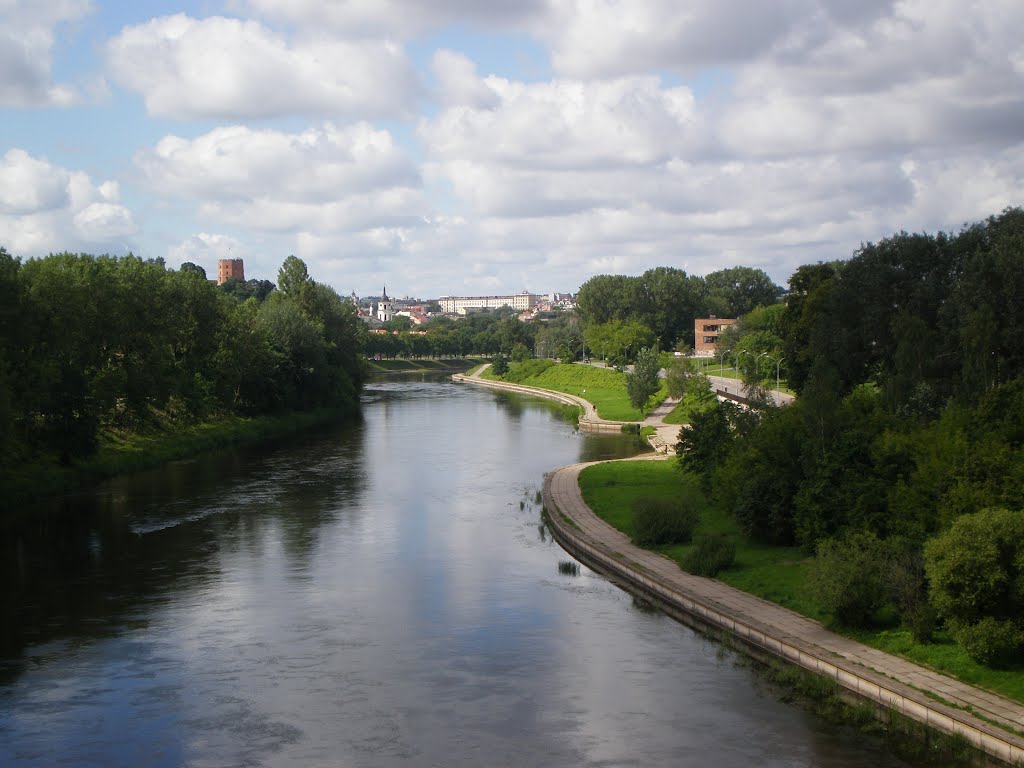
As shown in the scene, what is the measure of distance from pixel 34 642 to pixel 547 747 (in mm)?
12232

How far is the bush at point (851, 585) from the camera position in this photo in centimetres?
2023

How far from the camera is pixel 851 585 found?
66.5 ft

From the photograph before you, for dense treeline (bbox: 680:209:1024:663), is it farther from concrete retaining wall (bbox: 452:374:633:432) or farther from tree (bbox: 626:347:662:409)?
tree (bbox: 626:347:662:409)

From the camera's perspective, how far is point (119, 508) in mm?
38125

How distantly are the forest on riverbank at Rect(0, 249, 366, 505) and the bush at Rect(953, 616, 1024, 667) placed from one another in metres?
30.2

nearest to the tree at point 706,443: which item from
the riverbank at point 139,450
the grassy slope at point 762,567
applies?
the grassy slope at point 762,567

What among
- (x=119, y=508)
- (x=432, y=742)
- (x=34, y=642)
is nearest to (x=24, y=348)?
(x=119, y=508)

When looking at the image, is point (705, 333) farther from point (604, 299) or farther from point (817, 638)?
point (817, 638)

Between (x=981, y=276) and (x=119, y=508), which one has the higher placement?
(x=981, y=276)

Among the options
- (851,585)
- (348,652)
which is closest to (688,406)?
(851,585)

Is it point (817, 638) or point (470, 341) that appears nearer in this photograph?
point (817, 638)

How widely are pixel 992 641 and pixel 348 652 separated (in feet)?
40.6

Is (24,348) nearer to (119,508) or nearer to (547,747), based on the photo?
(119,508)

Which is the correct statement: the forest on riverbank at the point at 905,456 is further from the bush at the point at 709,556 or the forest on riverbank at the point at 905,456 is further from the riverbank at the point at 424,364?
the riverbank at the point at 424,364
